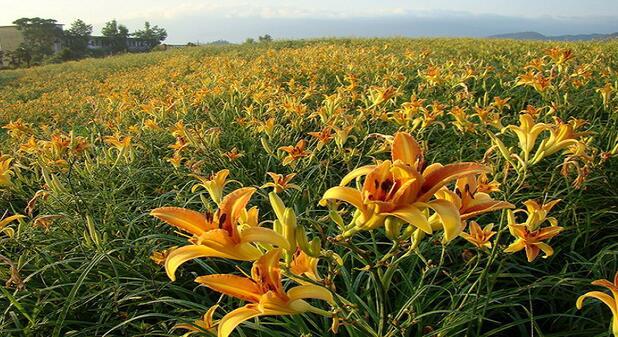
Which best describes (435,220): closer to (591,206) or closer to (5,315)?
(5,315)

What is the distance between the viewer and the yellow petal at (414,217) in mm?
716

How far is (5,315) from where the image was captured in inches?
64.6

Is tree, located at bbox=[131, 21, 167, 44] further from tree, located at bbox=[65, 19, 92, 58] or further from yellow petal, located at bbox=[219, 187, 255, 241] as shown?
yellow petal, located at bbox=[219, 187, 255, 241]

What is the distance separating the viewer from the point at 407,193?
2.45ft

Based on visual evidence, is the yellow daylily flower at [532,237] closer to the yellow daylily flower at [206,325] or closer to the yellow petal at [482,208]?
the yellow petal at [482,208]

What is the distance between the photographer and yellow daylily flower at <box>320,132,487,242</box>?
0.73m

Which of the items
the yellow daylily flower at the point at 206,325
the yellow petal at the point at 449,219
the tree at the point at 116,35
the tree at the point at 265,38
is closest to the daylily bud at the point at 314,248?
the yellow petal at the point at 449,219

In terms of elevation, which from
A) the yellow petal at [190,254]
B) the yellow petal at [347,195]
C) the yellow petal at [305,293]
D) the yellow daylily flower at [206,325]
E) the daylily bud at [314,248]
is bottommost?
the yellow daylily flower at [206,325]

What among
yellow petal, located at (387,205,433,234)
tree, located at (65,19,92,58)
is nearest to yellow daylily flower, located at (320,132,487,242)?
yellow petal, located at (387,205,433,234)

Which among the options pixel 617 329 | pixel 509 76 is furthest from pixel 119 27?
pixel 617 329

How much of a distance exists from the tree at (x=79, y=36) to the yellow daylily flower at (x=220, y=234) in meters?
47.4

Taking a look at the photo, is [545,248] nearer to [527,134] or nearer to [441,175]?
[527,134]

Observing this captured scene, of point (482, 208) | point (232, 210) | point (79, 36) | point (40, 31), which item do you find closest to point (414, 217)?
point (482, 208)

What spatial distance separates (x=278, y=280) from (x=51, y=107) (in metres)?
8.00
